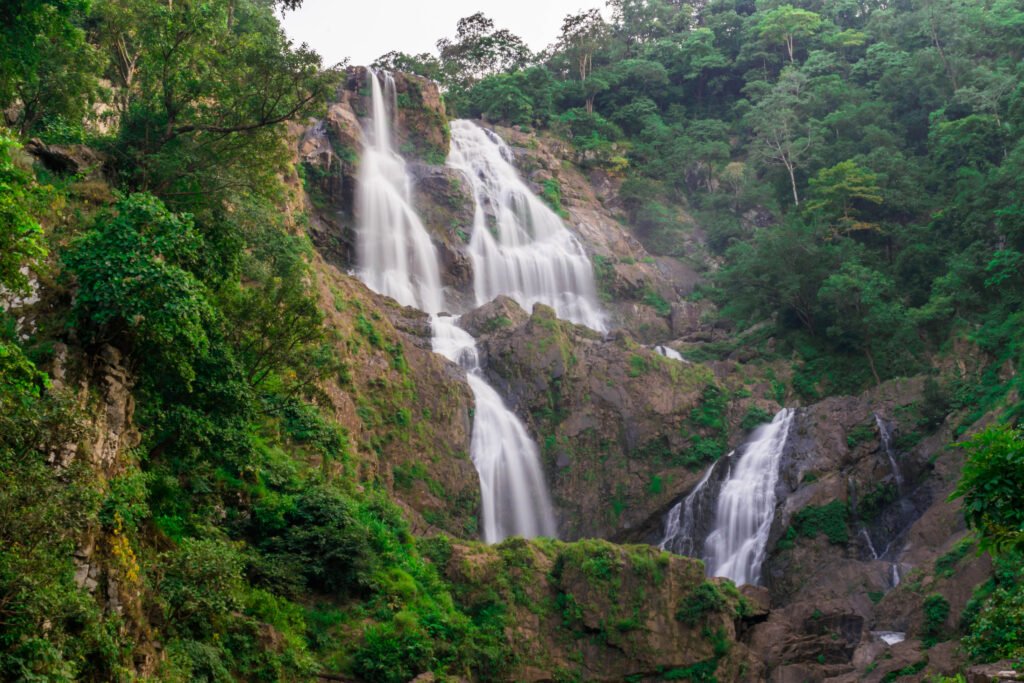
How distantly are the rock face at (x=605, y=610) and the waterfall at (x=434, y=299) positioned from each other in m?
5.55

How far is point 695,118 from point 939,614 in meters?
43.5

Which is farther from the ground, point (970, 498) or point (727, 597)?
point (970, 498)

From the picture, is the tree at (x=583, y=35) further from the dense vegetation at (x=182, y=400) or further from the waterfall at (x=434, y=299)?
the dense vegetation at (x=182, y=400)

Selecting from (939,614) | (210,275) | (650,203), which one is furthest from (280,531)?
(650,203)

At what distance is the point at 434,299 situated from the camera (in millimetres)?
35969

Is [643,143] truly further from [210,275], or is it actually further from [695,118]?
[210,275]

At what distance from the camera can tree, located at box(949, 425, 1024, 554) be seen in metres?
9.02

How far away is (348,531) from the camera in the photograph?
16.4m

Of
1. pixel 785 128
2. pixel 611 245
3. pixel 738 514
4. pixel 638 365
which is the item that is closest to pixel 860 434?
pixel 738 514

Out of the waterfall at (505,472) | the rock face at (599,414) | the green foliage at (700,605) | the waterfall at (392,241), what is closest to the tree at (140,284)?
the green foliage at (700,605)

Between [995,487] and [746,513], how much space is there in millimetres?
18120

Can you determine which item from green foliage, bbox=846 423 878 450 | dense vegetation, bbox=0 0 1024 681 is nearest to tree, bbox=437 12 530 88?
dense vegetation, bbox=0 0 1024 681

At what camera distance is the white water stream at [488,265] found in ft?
92.6

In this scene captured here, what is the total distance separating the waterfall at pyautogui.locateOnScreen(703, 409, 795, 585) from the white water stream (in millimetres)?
5148
